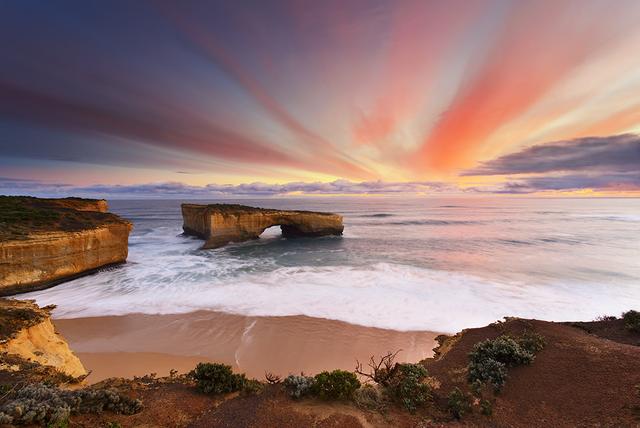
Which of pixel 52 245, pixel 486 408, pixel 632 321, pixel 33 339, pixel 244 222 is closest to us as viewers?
pixel 486 408

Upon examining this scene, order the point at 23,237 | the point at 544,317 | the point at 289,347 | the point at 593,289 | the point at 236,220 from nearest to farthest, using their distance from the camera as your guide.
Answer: the point at 289,347 → the point at 544,317 → the point at 23,237 → the point at 593,289 → the point at 236,220

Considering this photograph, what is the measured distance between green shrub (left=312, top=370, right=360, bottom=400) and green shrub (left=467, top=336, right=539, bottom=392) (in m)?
2.83

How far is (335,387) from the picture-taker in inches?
227

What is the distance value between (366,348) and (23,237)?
1932cm

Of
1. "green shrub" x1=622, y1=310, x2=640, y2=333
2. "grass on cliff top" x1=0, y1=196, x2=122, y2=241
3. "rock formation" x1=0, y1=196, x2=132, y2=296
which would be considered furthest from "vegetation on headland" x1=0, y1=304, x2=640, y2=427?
"grass on cliff top" x1=0, y1=196, x2=122, y2=241

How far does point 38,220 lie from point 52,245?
339cm

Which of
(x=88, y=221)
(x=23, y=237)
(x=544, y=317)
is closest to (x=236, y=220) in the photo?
(x=88, y=221)

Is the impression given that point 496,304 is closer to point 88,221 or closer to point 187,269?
point 187,269

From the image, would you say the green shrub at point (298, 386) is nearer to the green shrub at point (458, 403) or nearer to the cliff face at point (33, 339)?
the green shrub at point (458, 403)

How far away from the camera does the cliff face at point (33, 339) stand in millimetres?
7125

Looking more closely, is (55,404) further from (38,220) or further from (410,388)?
(38,220)

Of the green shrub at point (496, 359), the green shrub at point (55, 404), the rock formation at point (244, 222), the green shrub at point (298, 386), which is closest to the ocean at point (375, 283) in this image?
the rock formation at point (244, 222)

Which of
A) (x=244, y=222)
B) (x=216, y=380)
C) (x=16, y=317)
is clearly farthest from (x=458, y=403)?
(x=244, y=222)

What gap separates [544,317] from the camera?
1305 centimetres
